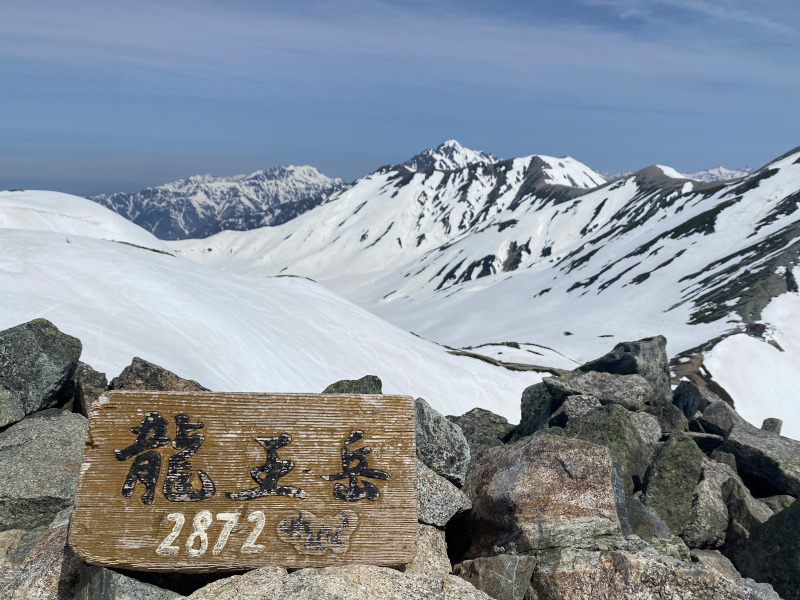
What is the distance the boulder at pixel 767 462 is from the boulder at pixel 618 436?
2935 millimetres

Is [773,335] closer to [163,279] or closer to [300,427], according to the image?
[163,279]

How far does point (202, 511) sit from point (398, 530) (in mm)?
2819

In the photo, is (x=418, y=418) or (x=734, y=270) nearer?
(x=418, y=418)

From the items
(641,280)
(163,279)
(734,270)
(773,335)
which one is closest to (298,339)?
(163,279)

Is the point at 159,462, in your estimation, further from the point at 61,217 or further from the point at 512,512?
the point at 61,217

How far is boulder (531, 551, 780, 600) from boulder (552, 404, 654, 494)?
696cm

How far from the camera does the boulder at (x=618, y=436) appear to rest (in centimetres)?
1598

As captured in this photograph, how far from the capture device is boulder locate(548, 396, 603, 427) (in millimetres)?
17344

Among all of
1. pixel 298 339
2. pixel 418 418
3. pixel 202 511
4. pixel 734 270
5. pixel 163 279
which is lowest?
pixel 734 270

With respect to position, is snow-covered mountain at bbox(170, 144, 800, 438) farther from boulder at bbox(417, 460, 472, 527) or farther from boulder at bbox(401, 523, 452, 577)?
boulder at bbox(401, 523, 452, 577)

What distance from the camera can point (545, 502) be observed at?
10742mm

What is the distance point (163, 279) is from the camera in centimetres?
3059

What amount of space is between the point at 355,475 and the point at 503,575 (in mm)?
3033

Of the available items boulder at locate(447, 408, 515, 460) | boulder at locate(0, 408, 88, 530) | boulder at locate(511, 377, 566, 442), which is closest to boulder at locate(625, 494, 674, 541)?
boulder at locate(511, 377, 566, 442)
